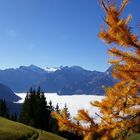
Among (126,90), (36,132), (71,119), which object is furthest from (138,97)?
(36,132)

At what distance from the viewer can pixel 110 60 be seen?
815cm

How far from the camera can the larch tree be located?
25.5ft

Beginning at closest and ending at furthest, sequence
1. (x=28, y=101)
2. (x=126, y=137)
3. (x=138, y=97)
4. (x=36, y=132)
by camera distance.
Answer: (x=126, y=137), (x=138, y=97), (x=36, y=132), (x=28, y=101)

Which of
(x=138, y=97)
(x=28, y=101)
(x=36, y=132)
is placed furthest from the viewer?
(x=28, y=101)

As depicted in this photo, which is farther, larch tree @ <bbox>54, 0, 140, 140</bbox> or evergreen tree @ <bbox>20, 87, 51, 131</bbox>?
evergreen tree @ <bbox>20, 87, 51, 131</bbox>

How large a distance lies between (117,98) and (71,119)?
1119mm

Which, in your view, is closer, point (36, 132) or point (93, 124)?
point (93, 124)

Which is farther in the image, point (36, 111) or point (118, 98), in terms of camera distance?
point (36, 111)

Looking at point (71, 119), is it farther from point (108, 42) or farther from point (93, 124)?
point (108, 42)

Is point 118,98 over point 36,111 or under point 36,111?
under

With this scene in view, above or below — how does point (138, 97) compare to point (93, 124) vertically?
above

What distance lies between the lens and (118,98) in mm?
8203

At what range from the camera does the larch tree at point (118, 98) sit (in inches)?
306

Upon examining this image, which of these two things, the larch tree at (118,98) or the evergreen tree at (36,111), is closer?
the larch tree at (118,98)
